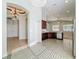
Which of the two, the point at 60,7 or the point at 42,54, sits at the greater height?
the point at 60,7

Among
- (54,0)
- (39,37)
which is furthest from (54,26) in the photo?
(54,0)

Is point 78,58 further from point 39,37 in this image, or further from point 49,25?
point 49,25

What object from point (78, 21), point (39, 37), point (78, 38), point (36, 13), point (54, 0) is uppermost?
point (54, 0)

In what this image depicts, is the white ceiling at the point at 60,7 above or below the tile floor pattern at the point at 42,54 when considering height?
above

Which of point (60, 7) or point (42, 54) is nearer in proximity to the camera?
point (42, 54)

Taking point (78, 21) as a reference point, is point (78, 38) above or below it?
below

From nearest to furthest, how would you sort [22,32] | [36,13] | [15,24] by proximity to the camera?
[36,13], [22,32], [15,24]

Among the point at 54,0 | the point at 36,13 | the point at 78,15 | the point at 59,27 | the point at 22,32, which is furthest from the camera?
the point at 59,27

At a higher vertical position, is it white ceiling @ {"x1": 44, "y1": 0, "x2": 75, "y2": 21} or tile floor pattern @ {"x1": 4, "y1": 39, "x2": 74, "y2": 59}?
white ceiling @ {"x1": 44, "y1": 0, "x2": 75, "y2": 21}

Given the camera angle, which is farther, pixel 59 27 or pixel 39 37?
pixel 59 27

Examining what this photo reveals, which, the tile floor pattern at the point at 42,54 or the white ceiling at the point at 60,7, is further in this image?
the white ceiling at the point at 60,7

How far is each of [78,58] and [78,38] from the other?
0.21m

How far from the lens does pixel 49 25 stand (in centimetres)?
1623

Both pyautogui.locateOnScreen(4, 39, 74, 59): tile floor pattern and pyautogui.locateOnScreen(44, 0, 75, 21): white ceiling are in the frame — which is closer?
pyautogui.locateOnScreen(4, 39, 74, 59): tile floor pattern
